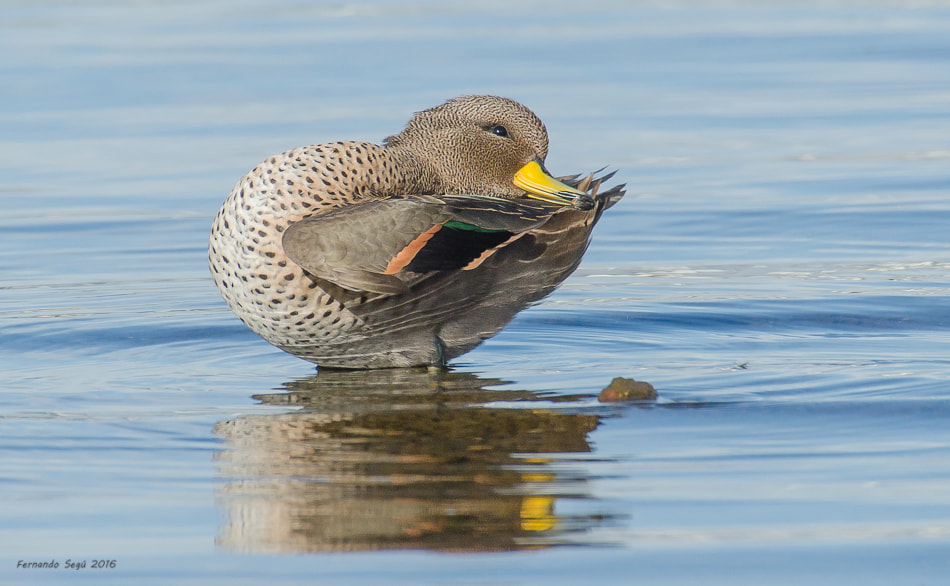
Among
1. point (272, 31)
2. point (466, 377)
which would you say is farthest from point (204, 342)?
point (272, 31)

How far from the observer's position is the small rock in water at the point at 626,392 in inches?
201

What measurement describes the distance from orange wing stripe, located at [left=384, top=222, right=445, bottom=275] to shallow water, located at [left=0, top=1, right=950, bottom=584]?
1.70 ft

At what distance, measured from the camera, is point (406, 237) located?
5059 mm

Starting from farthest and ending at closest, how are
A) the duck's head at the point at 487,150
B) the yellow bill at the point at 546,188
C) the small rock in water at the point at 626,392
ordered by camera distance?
1. the duck's head at the point at 487,150
2. the yellow bill at the point at 546,188
3. the small rock in water at the point at 626,392

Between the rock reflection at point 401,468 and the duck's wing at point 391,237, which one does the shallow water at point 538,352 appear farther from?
the duck's wing at point 391,237

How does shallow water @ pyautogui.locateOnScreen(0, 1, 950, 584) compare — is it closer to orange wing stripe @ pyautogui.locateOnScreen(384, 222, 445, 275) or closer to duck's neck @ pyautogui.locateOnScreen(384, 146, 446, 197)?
orange wing stripe @ pyautogui.locateOnScreen(384, 222, 445, 275)

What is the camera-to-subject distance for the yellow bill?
5391mm

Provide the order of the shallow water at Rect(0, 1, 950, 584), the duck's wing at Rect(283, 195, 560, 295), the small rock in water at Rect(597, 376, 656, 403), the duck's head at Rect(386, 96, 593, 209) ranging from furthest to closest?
1. the duck's head at Rect(386, 96, 593, 209)
2. the small rock in water at Rect(597, 376, 656, 403)
3. the duck's wing at Rect(283, 195, 560, 295)
4. the shallow water at Rect(0, 1, 950, 584)

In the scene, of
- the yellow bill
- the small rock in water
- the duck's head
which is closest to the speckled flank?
the duck's head

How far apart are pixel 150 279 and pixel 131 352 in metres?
1.55

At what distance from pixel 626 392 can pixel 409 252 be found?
0.91 meters

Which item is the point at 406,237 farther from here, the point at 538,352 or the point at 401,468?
the point at 538,352

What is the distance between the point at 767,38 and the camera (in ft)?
48.2

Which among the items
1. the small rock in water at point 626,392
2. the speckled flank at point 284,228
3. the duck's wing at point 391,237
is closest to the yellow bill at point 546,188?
the duck's wing at point 391,237
